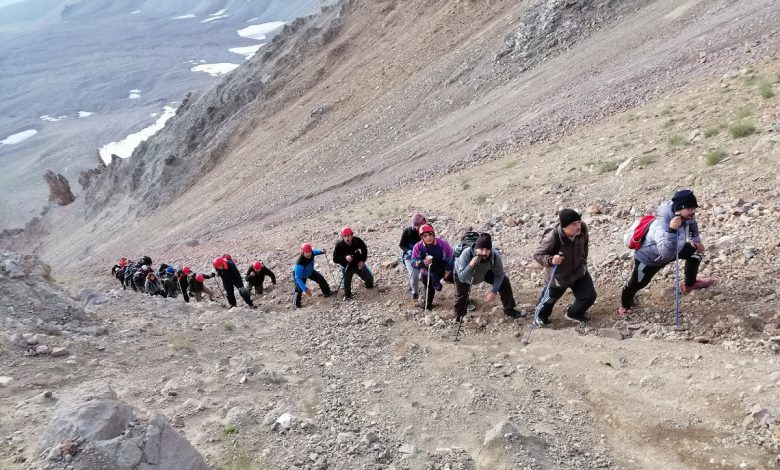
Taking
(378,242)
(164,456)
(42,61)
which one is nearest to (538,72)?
(378,242)

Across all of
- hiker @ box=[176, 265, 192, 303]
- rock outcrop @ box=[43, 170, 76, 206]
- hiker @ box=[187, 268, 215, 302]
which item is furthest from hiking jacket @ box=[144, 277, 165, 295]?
rock outcrop @ box=[43, 170, 76, 206]

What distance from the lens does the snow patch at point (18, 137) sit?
118 m

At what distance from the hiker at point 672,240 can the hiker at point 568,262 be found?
1.99ft

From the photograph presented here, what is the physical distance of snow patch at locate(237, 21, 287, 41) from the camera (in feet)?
531

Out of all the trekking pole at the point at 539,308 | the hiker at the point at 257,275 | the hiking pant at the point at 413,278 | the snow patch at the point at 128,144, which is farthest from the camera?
the snow patch at the point at 128,144

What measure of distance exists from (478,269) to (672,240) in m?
2.35

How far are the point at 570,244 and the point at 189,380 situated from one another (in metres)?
4.78

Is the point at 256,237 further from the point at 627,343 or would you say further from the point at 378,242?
the point at 627,343

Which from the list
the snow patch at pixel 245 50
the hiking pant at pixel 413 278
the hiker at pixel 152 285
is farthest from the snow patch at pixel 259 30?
the hiking pant at pixel 413 278

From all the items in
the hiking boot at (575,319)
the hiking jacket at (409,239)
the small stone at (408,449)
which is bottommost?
the hiking boot at (575,319)

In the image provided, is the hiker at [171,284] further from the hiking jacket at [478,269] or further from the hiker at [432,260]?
the hiking jacket at [478,269]

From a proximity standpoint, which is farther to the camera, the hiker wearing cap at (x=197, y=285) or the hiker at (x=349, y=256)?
the hiker wearing cap at (x=197, y=285)

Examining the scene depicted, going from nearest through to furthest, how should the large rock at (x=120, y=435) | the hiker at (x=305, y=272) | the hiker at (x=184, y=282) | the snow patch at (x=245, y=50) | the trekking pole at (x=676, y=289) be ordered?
the large rock at (x=120, y=435)
the trekking pole at (x=676, y=289)
the hiker at (x=305, y=272)
the hiker at (x=184, y=282)
the snow patch at (x=245, y=50)

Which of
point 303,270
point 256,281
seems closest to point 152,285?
point 256,281
